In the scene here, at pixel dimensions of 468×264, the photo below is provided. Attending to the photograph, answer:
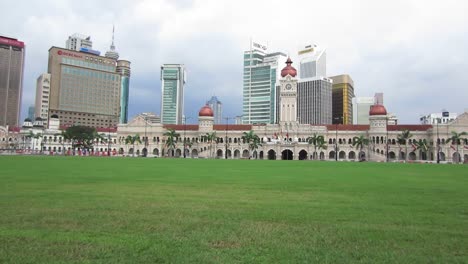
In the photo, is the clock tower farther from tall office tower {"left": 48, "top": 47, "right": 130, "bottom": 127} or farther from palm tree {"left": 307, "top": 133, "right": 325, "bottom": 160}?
tall office tower {"left": 48, "top": 47, "right": 130, "bottom": 127}

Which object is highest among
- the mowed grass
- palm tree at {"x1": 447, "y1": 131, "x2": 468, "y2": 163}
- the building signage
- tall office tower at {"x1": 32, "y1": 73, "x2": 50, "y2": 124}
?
the building signage

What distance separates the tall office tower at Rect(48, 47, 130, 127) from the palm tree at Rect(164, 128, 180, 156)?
83102mm

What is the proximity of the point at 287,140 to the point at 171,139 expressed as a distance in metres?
31.8

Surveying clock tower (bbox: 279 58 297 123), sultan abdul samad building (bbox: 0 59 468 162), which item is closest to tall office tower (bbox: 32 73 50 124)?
sultan abdul samad building (bbox: 0 59 468 162)

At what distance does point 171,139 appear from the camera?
10825 centimetres

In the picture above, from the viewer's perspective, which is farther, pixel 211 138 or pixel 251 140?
pixel 211 138

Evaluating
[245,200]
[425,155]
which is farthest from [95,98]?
[245,200]

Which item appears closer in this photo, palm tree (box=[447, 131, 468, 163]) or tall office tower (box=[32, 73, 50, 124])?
palm tree (box=[447, 131, 468, 163])

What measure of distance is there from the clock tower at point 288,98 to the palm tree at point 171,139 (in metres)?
30.7

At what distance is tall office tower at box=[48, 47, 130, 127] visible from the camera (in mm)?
177125

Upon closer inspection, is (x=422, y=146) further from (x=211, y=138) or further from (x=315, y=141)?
(x=211, y=138)

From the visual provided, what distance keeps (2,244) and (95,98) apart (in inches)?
7626

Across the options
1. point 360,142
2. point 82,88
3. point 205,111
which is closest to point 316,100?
point 205,111

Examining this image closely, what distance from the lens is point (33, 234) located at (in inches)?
316
